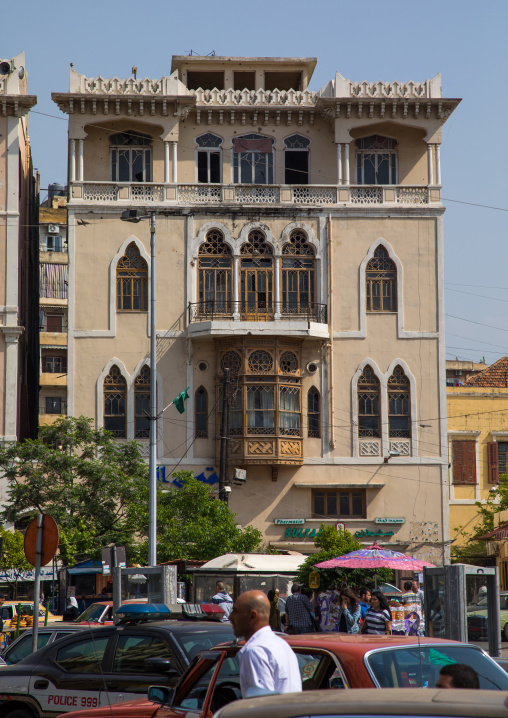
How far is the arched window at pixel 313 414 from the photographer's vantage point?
38.9 meters

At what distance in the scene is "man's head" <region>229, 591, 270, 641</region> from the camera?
6164 mm

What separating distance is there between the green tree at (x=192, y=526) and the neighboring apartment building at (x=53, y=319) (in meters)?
19.8

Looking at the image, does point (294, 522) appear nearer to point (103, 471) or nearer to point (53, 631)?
point (103, 471)

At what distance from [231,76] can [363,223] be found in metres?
7.92

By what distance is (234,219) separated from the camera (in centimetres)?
3934

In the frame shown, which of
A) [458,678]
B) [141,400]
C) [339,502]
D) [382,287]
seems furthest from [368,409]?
[458,678]

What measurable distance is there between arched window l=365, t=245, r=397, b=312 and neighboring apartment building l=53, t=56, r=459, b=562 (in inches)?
2.0

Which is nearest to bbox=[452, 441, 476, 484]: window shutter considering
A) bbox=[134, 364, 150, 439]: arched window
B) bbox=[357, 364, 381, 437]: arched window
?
bbox=[357, 364, 381, 437]: arched window

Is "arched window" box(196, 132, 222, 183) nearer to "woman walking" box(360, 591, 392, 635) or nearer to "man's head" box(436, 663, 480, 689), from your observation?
"woman walking" box(360, 591, 392, 635)

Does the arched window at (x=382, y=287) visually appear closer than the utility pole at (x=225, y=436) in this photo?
No

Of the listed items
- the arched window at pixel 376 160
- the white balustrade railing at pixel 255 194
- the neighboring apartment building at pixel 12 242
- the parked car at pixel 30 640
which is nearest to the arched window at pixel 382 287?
the white balustrade railing at pixel 255 194

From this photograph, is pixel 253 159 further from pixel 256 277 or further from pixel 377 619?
pixel 377 619

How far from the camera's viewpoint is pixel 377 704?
4215 mm

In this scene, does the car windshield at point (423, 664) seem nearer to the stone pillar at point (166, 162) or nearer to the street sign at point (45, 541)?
the street sign at point (45, 541)
